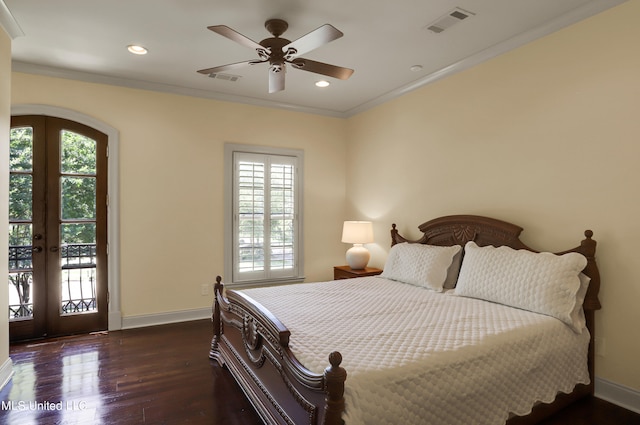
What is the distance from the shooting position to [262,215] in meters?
4.86

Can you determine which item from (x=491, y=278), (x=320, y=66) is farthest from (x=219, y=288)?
(x=491, y=278)

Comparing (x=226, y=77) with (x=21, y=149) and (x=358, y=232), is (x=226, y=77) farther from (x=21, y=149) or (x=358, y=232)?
(x=358, y=232)

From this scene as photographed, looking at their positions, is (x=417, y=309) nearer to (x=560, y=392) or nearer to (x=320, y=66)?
(x=560, y=392)

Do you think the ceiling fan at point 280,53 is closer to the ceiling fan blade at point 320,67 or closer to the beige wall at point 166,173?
the ceiling fan blade at point 320,67

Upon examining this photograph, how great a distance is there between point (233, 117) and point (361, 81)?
172 centimetres

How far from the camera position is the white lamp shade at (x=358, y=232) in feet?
15.1

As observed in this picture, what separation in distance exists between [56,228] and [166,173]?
1.25 metres

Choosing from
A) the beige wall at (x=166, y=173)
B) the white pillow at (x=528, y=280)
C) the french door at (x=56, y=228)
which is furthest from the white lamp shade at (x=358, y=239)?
the french door at (x=56, y=228)

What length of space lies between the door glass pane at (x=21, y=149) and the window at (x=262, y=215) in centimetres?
202

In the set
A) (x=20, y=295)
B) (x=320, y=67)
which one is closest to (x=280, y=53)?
(x=320, y=67)

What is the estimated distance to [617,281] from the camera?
251 centimetres

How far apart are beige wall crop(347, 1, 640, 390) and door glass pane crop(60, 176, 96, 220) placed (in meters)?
3.63

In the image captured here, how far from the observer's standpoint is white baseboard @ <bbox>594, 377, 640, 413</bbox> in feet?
7.92

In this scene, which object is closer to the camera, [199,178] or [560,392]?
[560,392]
